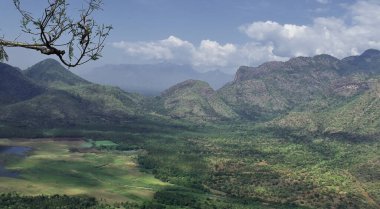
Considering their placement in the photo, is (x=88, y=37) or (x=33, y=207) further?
(x=33, y=207)

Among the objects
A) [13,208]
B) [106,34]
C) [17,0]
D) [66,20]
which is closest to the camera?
[17,0]

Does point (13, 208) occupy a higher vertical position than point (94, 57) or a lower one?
lower

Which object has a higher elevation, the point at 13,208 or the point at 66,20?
the point at 66,20

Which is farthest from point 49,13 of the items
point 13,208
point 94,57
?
point 13,208

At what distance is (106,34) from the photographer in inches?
1185

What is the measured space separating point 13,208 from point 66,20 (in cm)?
18880

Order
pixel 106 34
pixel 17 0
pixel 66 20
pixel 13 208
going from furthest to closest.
→ pixel 13 208 < pixel 106 34 < pixel 66 20 < pixel 17 0

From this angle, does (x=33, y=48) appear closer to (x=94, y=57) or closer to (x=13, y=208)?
(x=94, y=57)

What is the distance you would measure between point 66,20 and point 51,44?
2.37m

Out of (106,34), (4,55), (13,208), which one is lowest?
(13,208)

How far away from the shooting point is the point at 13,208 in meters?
196

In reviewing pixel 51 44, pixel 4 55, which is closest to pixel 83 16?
pixel 51 44

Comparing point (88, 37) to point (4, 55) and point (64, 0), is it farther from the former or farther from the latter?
point (4, 55)

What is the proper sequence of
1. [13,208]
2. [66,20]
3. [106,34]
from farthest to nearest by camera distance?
[13,208], [106,34], [66,20]
